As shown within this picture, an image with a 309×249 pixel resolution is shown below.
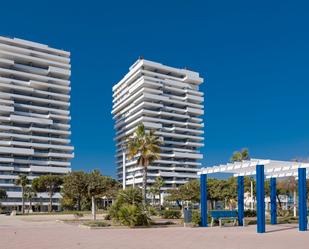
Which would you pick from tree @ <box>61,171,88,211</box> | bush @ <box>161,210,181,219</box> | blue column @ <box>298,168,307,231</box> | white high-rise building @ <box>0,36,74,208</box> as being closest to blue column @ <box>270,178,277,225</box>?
blue column @ <box>298,168,307,231</box>

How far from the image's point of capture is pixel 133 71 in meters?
154

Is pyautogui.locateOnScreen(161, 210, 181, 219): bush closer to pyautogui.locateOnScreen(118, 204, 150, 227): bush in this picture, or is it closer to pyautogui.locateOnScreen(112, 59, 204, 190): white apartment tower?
pyautogui.locateOnScreen(118, 204, 150, 227): bush

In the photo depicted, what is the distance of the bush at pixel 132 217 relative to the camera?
1183 inches

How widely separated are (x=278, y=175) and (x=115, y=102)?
474 ft

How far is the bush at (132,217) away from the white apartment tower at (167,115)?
108385 millimetres

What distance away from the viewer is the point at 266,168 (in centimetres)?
2947

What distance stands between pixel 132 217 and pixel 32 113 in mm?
109454

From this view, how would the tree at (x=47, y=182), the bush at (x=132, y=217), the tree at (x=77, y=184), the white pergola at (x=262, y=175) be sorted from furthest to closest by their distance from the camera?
the tree at (x=47, y=182) → the tree at (x=77, y=184) → the bush at (x=132, y=217) → the white pergola at (x=262, y=175)

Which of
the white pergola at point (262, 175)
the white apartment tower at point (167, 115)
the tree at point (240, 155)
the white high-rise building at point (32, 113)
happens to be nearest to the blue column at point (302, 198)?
the white pergola at point (262, 175)

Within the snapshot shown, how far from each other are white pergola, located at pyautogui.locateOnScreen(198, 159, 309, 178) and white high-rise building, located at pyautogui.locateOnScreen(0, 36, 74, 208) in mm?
98495

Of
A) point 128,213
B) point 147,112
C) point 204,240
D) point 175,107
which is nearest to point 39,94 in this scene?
point 147,112

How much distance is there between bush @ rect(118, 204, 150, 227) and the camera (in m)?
30.0

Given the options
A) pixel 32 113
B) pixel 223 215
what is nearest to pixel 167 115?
pixel 32 113

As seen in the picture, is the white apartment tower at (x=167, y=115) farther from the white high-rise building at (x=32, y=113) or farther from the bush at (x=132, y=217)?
the bush at (x=132, y=217)
